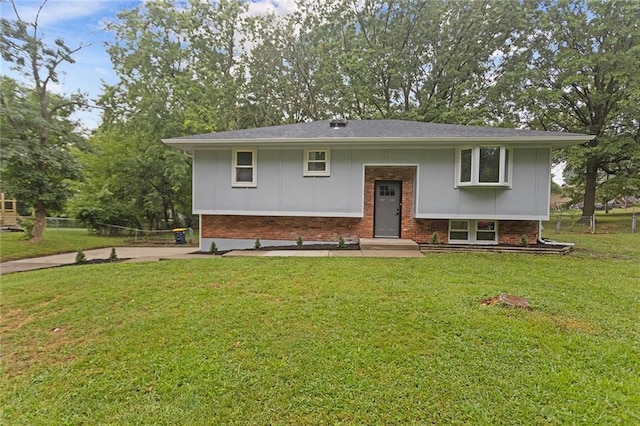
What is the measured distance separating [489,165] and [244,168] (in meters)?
7.35

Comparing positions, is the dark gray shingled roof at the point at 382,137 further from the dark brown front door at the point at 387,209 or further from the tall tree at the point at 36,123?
the tall tree at the point at 36,123

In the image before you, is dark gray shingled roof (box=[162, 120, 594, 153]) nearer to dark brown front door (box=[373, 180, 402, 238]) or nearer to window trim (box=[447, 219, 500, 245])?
dark brown front door (box=[373, 180, 402, 238])

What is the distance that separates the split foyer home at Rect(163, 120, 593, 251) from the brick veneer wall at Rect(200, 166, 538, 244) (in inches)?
1.3

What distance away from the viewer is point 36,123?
9797 millimetres

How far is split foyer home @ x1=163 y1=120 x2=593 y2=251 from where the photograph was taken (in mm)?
8531

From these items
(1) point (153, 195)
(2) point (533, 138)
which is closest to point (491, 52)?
(2) point (533, 138)

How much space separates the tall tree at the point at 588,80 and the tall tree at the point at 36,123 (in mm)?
21750

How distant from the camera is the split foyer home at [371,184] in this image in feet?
28.0

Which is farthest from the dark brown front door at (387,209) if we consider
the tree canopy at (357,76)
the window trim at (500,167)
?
the tree canopy at (357,76)

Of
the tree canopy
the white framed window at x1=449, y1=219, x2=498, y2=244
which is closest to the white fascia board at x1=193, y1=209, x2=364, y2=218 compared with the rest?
the white framed window at x1=449, y1=219, x2=498, y2=244

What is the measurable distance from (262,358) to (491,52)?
21.0m

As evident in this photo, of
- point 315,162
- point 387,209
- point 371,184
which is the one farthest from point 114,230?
point 387,209

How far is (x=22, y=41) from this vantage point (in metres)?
10.0

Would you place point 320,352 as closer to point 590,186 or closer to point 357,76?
point 357,76
